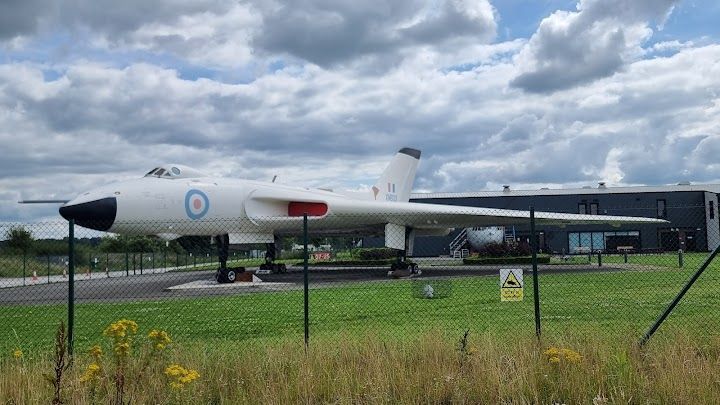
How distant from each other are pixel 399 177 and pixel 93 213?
65.3 feet

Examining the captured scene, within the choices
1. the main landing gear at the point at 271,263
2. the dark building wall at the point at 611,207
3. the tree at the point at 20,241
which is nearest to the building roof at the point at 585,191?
the dark building wall at the point at 611,207

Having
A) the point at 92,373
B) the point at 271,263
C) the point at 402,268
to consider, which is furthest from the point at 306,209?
the point at 92,373

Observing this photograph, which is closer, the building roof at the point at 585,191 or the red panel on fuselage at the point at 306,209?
the red panel on fuselage at the point at 306,209

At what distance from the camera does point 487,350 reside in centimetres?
706

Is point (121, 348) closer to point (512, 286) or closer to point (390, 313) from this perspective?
point (512, 286)

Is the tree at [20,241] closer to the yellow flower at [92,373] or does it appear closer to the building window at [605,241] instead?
the yellow flower at [92,373]

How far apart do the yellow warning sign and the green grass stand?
0.63 metres

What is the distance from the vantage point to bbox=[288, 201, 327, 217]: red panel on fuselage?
86.8 ft

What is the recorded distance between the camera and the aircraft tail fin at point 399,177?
119 feet

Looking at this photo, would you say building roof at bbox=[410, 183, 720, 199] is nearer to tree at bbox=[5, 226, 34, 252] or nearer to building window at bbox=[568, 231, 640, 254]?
building window at bbox=[568, 231, 640, 254]

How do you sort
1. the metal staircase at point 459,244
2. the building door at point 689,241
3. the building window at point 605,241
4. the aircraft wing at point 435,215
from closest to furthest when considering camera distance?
the aircraft wing at point 435,215
the building door at point 689,241
the building window at point 605,241
the metal staircase at point 459,244

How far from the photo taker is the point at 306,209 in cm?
2681

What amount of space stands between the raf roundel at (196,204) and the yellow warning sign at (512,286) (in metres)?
15.9

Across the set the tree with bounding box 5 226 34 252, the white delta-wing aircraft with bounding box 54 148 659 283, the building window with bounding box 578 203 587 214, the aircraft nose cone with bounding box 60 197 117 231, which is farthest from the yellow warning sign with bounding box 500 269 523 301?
the building window with bounding box 578 203 587 214
